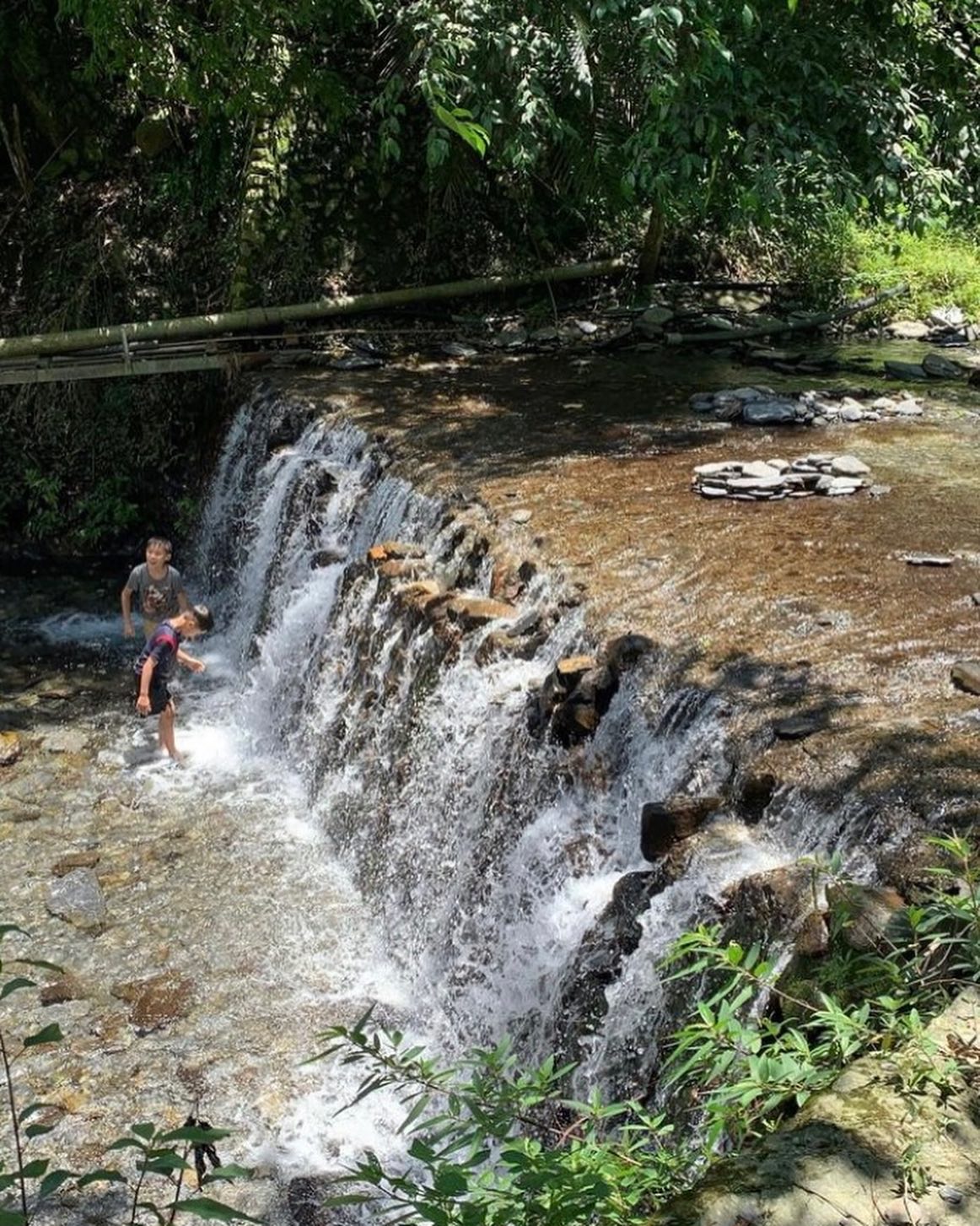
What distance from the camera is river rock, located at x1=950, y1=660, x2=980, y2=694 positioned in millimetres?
5133

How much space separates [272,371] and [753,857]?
318 inches

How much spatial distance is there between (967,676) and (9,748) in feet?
20.6

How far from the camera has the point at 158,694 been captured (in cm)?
812

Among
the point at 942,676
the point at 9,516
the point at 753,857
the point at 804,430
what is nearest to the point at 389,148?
the point at 804,430

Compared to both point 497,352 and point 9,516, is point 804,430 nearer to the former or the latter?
point 497,352

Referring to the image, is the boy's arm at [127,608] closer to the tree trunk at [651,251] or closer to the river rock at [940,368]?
the river rock at [940,368]

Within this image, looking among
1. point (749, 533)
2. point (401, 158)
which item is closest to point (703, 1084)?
point (749, 533)

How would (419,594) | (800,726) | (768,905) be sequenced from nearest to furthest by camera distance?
(768,905), (800,726), (419,594)

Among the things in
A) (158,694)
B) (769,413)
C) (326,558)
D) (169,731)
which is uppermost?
(769,413)

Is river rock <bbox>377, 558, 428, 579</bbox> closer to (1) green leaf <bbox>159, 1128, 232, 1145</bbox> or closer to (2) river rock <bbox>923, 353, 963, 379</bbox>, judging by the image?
(2) river rock <bbox>923, 353, 963, 379</bbox>

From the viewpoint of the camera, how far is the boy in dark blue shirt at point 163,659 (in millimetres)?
7871

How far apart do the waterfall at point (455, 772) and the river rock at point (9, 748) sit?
1370 millimetres

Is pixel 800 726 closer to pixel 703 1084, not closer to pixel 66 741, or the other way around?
pixel 703 1084

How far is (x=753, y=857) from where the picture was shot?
4586 millimetres
